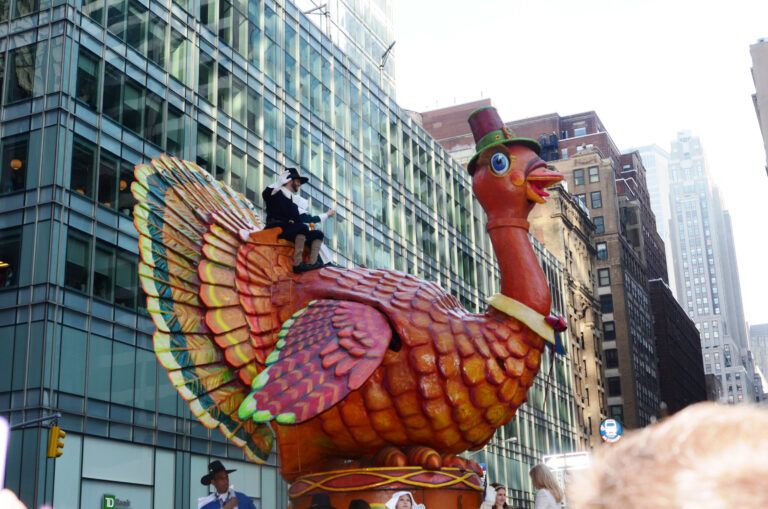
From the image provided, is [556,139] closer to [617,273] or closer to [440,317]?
[617,273]

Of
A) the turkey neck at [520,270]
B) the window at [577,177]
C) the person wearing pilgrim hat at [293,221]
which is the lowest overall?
the turkey neck at [520,270]

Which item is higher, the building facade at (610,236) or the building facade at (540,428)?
the building facade at (610,236)

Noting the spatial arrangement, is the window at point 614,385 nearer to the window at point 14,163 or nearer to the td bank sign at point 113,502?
the td bank sign at point 113,502

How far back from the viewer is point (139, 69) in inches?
1065

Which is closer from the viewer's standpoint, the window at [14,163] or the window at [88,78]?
the window at [14,163]

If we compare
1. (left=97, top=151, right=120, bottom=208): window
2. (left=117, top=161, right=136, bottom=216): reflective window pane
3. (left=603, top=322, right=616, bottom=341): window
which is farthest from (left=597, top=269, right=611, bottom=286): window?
(left=97, top=151, right=120, bottom=208): window

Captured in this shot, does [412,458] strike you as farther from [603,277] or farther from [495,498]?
[603,277]

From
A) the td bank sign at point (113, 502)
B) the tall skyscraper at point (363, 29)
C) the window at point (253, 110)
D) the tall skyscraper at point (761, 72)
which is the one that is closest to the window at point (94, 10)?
the window at point (253, 110)

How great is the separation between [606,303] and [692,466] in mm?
82558

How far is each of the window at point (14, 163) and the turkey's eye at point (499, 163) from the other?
600 inches

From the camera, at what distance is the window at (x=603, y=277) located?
83.6 m

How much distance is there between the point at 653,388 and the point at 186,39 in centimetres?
6987

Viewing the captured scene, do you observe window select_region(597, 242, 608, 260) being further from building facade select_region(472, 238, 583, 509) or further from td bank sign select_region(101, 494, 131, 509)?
td bank sign select_region(101, 494, 131, 509)

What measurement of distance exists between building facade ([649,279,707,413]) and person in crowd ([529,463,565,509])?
85.2 m
